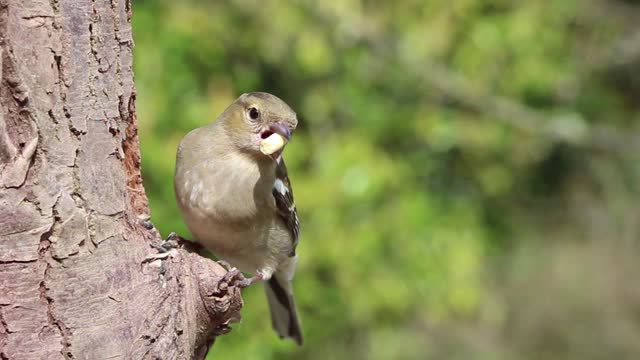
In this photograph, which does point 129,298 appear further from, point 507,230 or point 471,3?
point 507,230

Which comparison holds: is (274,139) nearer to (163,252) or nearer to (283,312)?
(163,252)

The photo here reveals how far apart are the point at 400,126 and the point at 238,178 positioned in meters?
3.08

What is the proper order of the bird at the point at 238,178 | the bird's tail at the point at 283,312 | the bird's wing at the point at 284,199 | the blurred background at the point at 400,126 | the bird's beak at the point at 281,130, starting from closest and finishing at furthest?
the bird's beak at the point at 281,130
the bird at the point at 238,178
the bird's wing at the point at 284,199
the bird's tail at the point at 283,312
the blurred background at the point at 400,126

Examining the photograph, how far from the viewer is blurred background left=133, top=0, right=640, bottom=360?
5.82 m

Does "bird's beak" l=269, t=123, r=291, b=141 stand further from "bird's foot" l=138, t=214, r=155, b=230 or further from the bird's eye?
"bird's foot" l=138, t=214, r=155, b=230

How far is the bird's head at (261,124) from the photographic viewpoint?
3832 mm

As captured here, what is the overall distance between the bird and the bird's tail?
1.04m

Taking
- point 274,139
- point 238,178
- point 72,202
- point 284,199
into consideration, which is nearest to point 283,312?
point 284,199

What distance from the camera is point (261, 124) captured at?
3.89 metres

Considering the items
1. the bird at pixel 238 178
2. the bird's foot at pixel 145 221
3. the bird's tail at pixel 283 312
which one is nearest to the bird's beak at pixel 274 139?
the bird at pixel 238 178

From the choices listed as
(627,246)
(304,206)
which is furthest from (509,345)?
(304,206)

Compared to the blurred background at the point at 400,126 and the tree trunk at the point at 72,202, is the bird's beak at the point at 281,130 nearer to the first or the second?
the tree trunk at the point at 72,202

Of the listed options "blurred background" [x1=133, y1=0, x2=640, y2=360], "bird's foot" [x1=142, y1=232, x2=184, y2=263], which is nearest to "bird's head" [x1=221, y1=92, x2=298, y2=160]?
"bird's foot" [x1=142, y1=232, x2=184, y2=263]

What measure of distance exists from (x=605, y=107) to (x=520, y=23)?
5.96 feet
